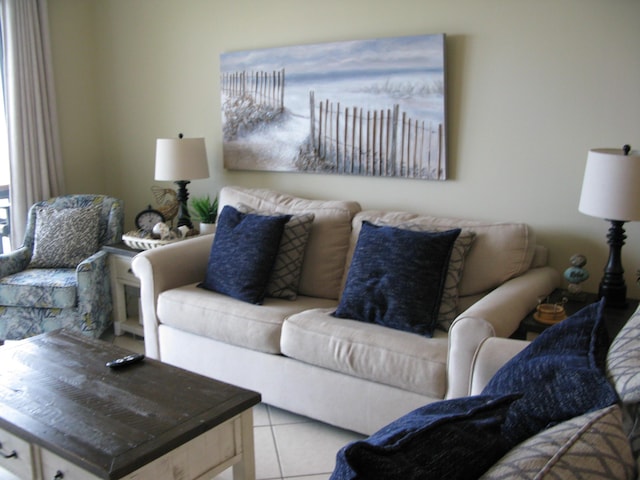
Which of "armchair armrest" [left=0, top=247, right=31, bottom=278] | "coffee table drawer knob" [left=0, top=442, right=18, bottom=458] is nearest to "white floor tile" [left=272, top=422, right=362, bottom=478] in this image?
"coffee table drawer knob" [left=0, top=442, right=18, bottom=458]

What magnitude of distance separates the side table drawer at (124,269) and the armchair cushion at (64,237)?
0.26m

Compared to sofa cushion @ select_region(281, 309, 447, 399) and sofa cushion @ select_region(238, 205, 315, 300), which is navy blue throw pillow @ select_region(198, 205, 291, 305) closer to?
sofa cushion @ select_region(238, 205, 315, 300)

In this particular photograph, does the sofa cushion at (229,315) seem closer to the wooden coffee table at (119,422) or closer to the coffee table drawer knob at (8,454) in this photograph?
the wooden coffee table at (119,422)

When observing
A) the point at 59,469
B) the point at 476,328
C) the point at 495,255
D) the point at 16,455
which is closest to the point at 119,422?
the point at 59,469

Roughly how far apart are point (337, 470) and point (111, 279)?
3093 mm

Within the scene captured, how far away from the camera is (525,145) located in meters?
2.82

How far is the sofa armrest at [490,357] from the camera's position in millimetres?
1855

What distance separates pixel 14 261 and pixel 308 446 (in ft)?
7.48

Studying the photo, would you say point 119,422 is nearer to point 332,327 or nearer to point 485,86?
point 332,327

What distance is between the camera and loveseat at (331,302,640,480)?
2.93 feet

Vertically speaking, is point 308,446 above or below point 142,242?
below

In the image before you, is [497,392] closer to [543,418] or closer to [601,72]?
[543,418]

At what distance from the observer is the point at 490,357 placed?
1887mm

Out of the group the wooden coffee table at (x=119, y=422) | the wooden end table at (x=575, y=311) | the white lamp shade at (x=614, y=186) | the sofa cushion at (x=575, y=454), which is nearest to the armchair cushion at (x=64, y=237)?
the wooden coffee table at (x=119, y=422)
